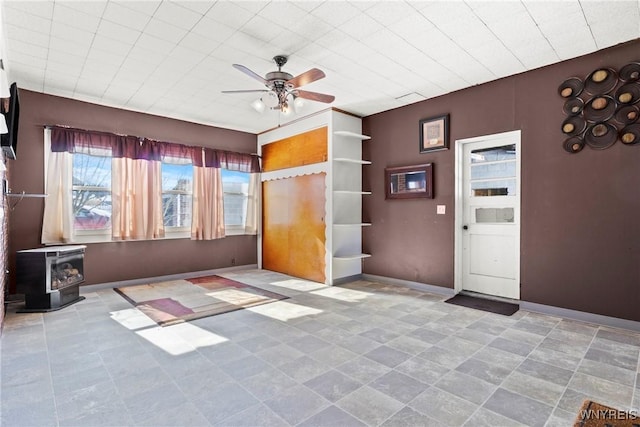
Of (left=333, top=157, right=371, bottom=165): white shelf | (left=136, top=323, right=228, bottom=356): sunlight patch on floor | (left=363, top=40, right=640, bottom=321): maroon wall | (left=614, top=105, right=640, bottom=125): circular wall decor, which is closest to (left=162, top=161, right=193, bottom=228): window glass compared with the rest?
(left=333, top=157, right=371, bottom=165): white shelf

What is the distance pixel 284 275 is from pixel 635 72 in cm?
563

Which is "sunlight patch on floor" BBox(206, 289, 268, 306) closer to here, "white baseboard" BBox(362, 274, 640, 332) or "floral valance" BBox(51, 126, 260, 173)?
"floral valance" BBox(51, 126, 260, 173)

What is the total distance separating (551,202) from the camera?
3.88 m

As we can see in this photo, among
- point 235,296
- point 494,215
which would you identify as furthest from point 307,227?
point 494,215

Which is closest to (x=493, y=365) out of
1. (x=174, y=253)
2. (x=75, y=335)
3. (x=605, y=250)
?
(x=605, y=250)

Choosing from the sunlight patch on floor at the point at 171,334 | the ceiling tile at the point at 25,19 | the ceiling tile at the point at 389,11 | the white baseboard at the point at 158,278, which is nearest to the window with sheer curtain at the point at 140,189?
the white baseboard at the point at 158,278

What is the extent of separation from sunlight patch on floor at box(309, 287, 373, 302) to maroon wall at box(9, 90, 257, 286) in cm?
254

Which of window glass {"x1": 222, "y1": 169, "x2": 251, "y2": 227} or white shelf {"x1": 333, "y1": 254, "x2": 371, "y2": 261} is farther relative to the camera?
window glass {"x1": 222, "y1": 169, "x2": 251, "y2": 227}

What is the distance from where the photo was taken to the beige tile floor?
2.00 meters

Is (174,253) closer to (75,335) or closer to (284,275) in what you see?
(284,275)

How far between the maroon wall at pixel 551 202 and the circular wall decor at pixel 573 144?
0.18 ft

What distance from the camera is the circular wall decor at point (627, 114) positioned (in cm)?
332

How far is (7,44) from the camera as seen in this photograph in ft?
10.8

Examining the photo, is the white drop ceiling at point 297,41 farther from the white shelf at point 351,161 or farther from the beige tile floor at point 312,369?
the beige tile floor at point 312,369
